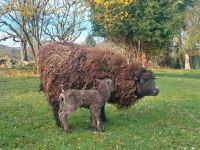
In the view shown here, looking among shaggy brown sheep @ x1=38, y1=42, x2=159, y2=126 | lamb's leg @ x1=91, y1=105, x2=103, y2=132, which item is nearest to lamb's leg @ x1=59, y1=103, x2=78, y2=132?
lamb's leg @ x1=91, y1=105, x2=103, y2=132

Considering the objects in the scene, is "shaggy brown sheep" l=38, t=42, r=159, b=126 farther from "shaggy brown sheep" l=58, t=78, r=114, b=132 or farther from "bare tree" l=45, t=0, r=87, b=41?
"bare tree" l=45, t=0, r=87, b=41

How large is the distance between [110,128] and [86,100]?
1103 millimetres

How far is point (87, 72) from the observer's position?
10609mm

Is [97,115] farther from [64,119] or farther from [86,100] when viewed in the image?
[64,119]

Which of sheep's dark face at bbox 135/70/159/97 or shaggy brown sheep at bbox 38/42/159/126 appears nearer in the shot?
shaggy brown sheep at bbox 38/42/159/126

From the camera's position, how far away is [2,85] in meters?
22.3

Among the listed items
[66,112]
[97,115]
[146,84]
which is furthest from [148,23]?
[66,112]

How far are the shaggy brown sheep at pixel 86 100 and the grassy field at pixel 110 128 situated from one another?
0.32m

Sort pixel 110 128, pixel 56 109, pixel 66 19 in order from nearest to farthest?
pixel 110 128
pixel 56 109
pixel 66 19

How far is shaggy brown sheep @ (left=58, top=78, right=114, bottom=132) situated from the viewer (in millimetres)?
9953

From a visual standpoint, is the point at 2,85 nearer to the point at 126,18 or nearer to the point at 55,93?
the point at 55,93

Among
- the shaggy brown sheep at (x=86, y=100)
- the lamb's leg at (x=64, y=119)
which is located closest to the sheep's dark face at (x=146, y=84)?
the shaggy brown sheep at (x=86, y=100)

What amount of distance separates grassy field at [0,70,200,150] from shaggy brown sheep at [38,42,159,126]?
76 centimetres

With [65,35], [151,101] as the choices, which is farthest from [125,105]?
[65,35]
